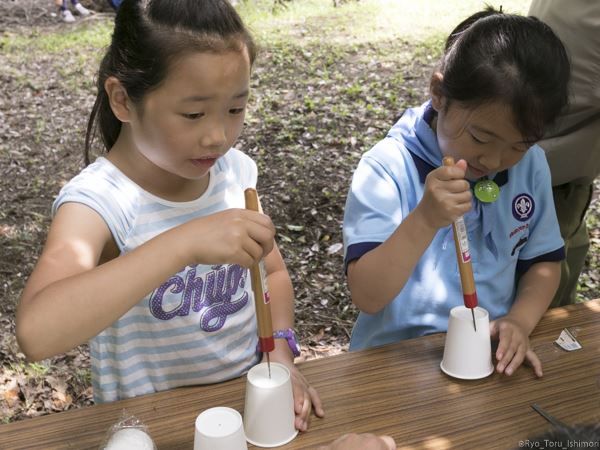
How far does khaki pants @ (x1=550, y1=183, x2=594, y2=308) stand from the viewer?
2.33 meters

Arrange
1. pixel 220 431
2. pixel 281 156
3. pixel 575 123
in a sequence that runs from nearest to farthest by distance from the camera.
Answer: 1. pixel 220 431
2. pixel 575 123
3. pixel 281 156

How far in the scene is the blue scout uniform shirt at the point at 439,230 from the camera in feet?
5.63

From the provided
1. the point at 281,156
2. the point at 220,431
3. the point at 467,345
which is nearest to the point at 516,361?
the point at 467,345

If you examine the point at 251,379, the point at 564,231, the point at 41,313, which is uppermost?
the point at 41,313

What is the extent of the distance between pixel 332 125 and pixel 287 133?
1.31ft

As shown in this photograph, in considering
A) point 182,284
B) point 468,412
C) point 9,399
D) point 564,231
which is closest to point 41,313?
point 182,284

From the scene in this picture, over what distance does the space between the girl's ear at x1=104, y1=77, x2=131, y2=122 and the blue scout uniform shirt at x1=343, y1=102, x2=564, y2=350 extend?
590 mm

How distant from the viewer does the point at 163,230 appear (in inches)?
60.3

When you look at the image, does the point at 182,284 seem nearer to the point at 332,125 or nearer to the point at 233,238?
the point at 233,238

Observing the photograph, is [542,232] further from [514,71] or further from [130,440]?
[130,440]

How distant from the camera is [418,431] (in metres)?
1.28

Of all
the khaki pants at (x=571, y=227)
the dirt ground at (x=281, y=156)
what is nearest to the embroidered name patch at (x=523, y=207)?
the khaki pants at (x=571, y=227)

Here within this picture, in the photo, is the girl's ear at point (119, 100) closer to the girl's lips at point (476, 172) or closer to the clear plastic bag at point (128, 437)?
the clear plastic bag at point (128, 437)

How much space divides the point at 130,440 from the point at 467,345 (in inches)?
28.0
